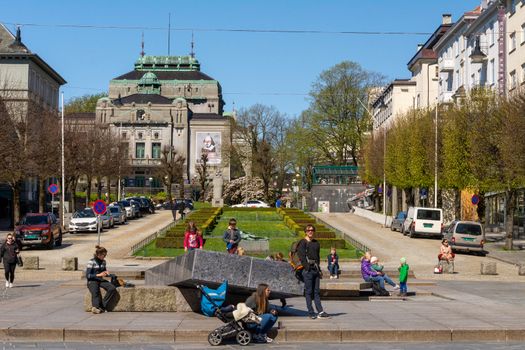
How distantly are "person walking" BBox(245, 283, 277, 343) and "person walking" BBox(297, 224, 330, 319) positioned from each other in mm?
1756

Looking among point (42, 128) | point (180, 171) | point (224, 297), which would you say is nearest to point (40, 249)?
point (42, 128)

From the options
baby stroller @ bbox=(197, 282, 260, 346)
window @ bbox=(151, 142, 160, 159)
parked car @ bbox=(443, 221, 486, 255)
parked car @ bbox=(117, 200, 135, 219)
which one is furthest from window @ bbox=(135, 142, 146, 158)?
baby stroller @ bbox=(197, 282, 260, 346)

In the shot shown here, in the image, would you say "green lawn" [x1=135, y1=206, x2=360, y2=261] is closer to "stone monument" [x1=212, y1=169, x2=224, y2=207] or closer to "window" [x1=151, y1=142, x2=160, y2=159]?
"stone monument" [x1=212, y1=169, x2=224, y2=207]

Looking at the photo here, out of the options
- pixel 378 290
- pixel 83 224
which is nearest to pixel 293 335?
pixel 378 290

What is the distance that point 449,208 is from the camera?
7462 centimetres

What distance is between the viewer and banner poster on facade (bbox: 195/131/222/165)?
155625 millimetres

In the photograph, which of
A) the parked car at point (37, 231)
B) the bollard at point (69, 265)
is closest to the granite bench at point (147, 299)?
the bollard at point (69, 265)

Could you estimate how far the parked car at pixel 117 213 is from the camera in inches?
2532

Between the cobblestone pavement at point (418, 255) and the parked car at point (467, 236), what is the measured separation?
0.46 meters

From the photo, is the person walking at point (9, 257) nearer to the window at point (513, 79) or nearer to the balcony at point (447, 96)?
the window at point (513, 79)

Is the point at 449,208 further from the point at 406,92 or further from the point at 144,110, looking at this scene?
the point at 144,110

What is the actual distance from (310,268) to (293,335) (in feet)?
7.21

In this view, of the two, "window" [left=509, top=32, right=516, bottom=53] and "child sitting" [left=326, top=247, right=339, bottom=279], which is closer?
"child sitting" [left=326, top=247, right=339, bottom=279]

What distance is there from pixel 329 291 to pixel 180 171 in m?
103
